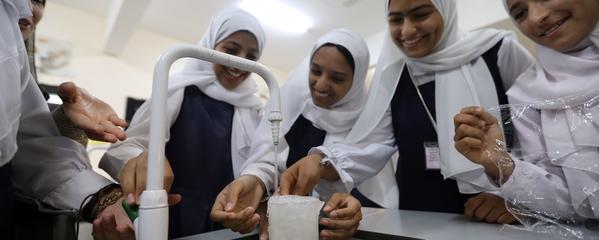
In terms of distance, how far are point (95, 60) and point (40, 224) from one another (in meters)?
3.14

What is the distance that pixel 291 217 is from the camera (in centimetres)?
56

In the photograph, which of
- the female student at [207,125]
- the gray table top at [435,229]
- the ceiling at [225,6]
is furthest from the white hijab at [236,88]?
the ceiling at [225,6]

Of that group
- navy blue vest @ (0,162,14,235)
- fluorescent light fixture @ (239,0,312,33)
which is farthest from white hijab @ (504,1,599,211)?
fluorescent light fixture @ (239,0,312,33)

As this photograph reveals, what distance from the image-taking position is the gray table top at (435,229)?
0.61 metres

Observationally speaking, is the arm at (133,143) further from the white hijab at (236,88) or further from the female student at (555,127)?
the female student at (555,127)

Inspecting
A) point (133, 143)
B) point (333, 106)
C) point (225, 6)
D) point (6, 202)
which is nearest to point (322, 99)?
point (333, 106)

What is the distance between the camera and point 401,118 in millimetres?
1116

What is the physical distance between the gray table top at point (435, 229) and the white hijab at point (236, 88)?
0.46 metres

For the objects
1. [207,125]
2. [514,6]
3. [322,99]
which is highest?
[514,6]

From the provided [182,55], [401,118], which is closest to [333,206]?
[182,55]

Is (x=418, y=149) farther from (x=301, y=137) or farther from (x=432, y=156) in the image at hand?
(x=301, y=137)

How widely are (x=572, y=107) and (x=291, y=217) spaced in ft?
1.98

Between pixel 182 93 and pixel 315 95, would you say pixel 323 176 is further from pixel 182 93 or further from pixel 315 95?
pixel 182 93

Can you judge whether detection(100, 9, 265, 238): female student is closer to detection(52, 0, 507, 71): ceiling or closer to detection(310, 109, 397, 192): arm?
detection(310, 109, 397, 192): arm
